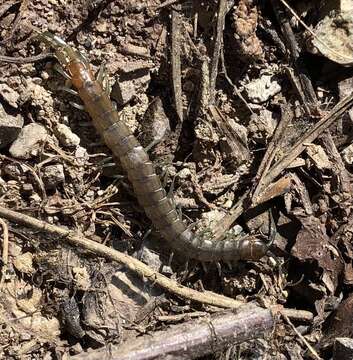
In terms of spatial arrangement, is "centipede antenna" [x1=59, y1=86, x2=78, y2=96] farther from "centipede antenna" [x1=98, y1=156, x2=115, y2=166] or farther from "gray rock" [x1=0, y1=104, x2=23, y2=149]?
"centipede antenna" [x1=98, y1=156, x2=115, y2=166]

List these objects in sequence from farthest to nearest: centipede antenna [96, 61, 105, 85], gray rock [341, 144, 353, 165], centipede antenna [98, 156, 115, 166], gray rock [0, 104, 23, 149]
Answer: gray rock [341, 144, 353, 165]
centipede antenna [98, 156, 115, 166]
centipede antenna [96, 61, 105, 85]
gray rock [0, 104, 23, 149]

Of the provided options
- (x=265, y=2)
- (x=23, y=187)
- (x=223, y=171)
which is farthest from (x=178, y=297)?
(x=265, y=2)

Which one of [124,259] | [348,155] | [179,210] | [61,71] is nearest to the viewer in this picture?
[61,71]

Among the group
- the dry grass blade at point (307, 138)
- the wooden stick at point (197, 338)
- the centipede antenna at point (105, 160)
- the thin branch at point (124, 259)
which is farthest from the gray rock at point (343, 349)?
the centipede antenna at point (105, 160)

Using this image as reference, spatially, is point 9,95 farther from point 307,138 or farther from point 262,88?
point 307,138

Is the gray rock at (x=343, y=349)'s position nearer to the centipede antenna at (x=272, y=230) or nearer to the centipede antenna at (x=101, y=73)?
the centipede antenna at (x=272, y=230)

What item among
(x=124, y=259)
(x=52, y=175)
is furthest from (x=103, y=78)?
(x=124, y=259)

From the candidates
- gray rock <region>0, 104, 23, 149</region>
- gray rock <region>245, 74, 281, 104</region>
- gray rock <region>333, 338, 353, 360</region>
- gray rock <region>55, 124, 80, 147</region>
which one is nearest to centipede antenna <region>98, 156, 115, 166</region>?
gray rock <region>55, 124, 80, 147</region>
